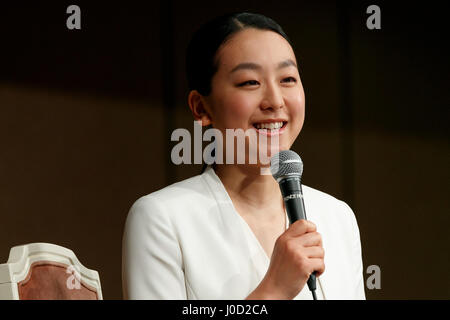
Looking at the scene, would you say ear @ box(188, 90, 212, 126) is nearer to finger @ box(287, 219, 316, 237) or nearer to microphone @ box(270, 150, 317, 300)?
microphone @ box(270, 150, 317, 300)

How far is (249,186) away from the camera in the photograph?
4.78ft

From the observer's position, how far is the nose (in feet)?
4.42

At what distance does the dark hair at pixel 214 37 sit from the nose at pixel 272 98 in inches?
5.6

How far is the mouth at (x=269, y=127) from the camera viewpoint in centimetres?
136

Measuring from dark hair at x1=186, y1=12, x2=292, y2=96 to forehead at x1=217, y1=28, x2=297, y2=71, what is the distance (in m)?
0.02

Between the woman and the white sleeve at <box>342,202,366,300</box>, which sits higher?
the woman

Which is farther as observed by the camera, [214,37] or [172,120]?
[172,120]

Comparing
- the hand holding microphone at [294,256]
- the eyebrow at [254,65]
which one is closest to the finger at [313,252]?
the hand holding microphone at [294,256]

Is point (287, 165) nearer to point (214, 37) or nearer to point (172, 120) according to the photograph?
point (214, 37)

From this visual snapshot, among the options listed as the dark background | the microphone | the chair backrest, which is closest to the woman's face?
the microphone

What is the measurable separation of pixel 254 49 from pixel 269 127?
0.56ft

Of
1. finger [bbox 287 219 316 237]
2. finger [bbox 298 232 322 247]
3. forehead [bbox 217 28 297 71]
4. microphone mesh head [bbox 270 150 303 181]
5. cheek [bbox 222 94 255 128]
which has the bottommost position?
finger [bbox 298 232 322 247]

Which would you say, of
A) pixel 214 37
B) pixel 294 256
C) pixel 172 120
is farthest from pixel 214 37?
pixel 172 120
